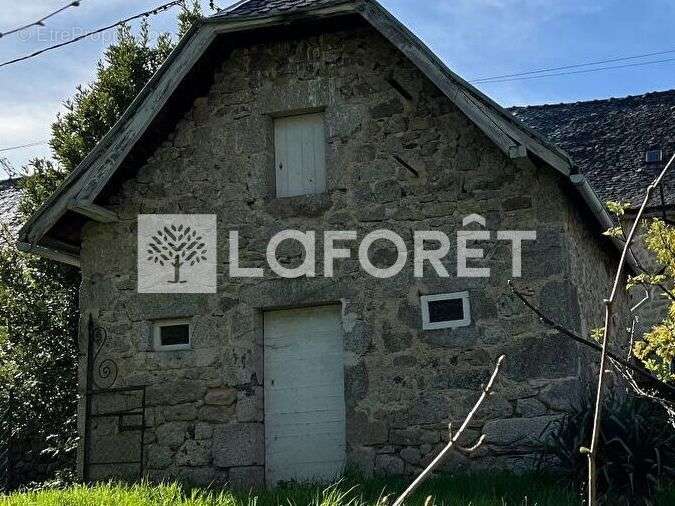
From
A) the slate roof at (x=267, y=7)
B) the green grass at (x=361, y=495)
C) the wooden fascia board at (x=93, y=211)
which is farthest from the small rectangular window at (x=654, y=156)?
the wooden fascia board at (x=93, y=211)

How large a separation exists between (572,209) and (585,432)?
2521 mm

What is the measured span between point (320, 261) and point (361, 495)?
2.93 metres

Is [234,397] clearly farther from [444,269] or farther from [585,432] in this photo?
[585,432]

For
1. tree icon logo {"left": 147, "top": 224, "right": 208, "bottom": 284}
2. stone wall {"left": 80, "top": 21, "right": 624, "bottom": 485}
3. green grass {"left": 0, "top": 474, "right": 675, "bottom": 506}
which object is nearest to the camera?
green grass {"left": 0, "top": 474, "right": 675, "bottom": 506}

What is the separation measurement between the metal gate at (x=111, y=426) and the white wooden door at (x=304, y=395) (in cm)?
132

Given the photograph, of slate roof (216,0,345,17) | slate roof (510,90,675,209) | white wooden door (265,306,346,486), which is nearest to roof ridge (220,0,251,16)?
slate roof (216,0,345,17)

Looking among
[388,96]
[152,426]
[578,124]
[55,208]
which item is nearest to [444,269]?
[388,96]

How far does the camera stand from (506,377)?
8477 mm

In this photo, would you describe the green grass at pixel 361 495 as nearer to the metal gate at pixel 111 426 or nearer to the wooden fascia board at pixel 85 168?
the metal gate at pixel 111 426

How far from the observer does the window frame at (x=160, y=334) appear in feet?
31.7

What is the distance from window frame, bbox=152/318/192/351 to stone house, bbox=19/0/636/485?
23mm

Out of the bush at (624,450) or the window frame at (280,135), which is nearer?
the bush at (624,450)

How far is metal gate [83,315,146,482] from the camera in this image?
9.59 m

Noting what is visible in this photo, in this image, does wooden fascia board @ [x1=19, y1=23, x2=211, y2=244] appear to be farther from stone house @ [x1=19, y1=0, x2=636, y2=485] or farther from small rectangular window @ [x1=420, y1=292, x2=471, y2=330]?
small rectangular window @ [x1=420, y1=292, x2=471, y2=330]
